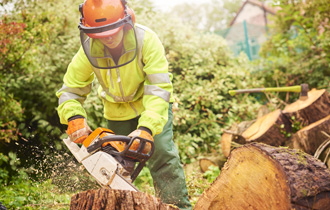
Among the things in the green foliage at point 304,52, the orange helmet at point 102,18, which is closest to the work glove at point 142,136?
the orange helmet at point 102,18

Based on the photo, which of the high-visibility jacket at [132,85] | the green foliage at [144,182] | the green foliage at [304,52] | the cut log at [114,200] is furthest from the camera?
the green foliage at [304,52]

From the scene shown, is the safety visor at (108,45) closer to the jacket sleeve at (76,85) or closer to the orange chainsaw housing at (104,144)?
the jacket sleeve at (76,85)

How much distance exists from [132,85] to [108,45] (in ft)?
1.18

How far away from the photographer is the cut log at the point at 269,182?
1.85 m

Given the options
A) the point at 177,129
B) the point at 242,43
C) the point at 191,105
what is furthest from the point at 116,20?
the point at 242,43

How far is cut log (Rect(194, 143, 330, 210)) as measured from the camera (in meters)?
1.85

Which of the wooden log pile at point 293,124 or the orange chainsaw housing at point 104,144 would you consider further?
the wooden log pile at point 293,124

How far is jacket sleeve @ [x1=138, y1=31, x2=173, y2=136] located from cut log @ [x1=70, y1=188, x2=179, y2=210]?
57 centimetres

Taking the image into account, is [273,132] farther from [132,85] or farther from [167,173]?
[132,85]

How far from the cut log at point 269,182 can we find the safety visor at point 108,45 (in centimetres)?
103

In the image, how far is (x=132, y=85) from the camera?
2.59 meters

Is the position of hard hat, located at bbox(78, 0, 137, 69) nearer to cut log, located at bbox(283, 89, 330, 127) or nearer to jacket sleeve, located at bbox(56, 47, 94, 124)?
jacket sleeve, located at bbox(56, 47, 94, 124)

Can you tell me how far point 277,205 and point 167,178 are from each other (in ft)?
3.27

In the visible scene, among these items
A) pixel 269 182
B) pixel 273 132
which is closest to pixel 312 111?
pixel 273 132
